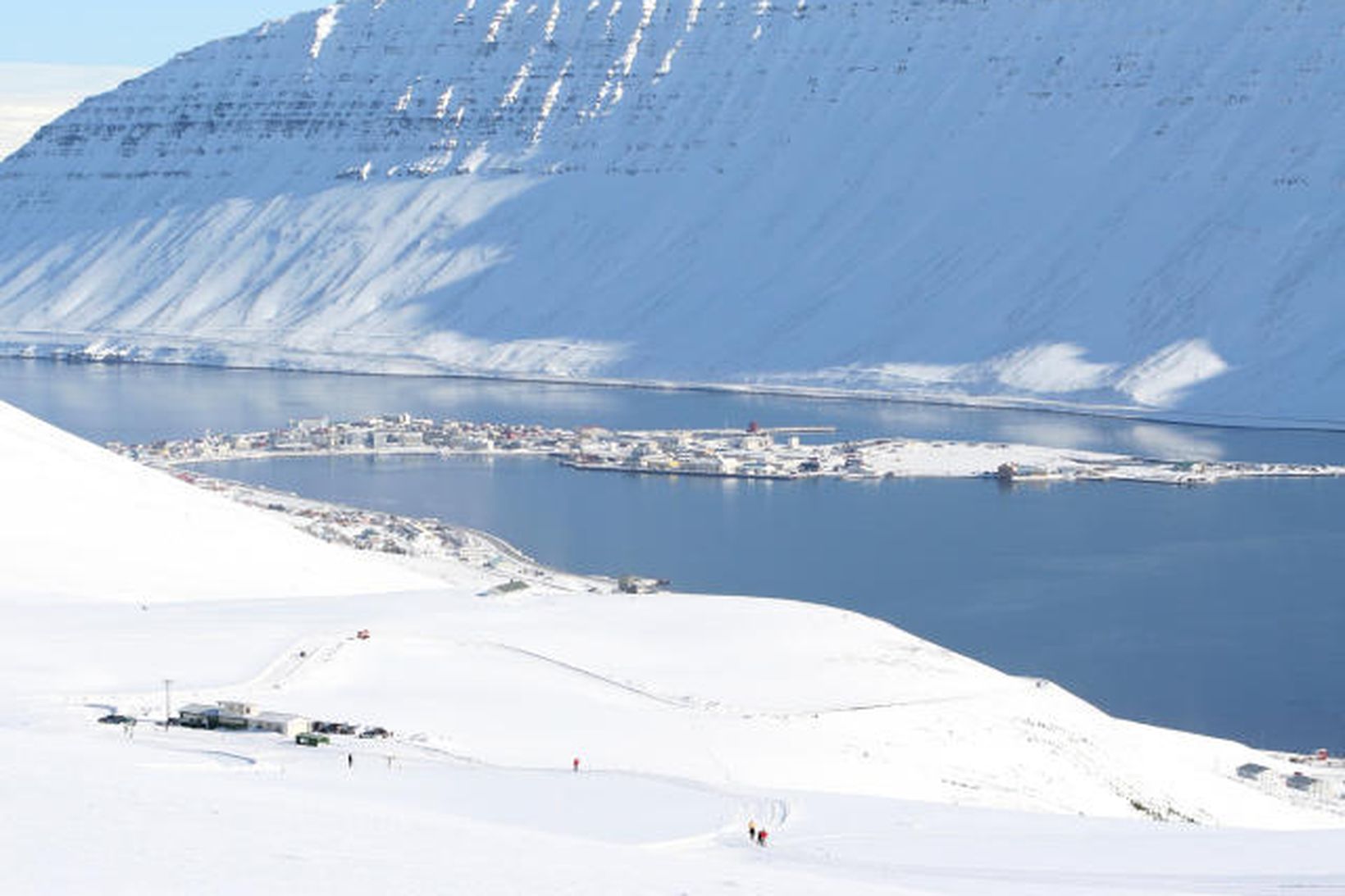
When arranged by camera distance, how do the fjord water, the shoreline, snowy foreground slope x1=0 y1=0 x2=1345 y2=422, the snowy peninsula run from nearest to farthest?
the fjord water
the snowy peninsula
the shoreline
snowy foreground slope x1=0 y1=0 x2=1345 y2=422

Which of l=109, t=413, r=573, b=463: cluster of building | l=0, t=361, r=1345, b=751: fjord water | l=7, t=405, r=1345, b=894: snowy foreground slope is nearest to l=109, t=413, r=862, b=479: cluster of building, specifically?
l=109, t=413, r=573, b=463: cluster of building

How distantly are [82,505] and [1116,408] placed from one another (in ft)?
184

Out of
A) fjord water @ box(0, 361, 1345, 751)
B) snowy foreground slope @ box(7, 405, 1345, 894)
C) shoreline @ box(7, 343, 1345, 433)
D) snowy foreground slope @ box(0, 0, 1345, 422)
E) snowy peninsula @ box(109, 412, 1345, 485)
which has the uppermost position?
snowy foreground slope @ box(0, 0, 1345, 422)

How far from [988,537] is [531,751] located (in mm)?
33215

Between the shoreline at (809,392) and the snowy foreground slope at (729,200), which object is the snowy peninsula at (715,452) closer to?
the shoreline at (809,392)

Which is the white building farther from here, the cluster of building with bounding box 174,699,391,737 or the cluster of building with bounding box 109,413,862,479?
the cluster of building with bounding box 109,413,862,479

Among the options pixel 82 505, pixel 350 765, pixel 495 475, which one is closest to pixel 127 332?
pixel 495 475

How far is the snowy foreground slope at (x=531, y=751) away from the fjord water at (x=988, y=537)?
3.14 metres

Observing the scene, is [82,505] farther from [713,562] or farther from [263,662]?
[713,562]

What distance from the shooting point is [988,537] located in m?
62.1

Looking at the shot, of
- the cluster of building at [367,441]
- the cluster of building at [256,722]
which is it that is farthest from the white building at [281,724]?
the cluster of building at [367,441]

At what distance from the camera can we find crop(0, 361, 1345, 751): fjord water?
149 ft

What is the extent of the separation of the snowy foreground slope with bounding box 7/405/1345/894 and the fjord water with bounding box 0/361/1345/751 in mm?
3141

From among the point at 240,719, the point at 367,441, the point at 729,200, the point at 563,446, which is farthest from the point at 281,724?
the point at 729,200
